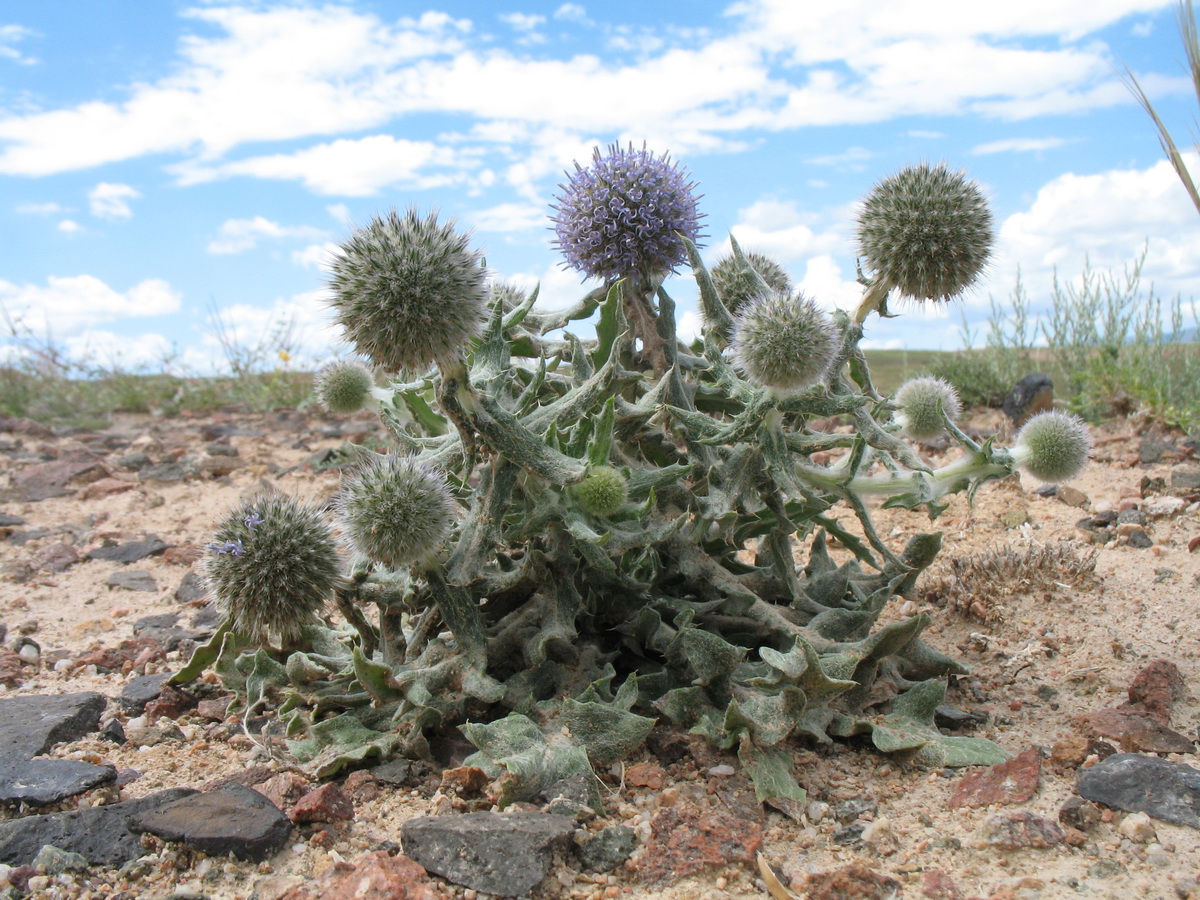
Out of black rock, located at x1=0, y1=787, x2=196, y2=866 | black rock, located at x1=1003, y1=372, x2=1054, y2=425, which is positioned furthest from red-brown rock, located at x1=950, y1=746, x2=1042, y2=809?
black rock, located at x1=1003, y1=372, x2=1054, y2=425

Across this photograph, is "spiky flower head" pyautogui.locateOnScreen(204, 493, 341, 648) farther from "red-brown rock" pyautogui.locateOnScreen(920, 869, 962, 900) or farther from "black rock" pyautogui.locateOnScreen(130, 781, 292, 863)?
"red-brown rock" pyautogui.locateOnScreen(920, 869, 962, 900)

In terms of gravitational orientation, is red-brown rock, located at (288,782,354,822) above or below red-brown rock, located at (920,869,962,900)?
above

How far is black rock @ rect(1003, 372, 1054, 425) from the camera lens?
862 cm

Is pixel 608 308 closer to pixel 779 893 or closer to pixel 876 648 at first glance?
pixel 876 648

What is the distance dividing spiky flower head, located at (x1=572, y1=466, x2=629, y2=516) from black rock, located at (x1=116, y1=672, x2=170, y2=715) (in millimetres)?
2332

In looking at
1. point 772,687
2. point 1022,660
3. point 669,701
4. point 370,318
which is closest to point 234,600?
point 370,318

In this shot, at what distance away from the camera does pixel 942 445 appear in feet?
25.8

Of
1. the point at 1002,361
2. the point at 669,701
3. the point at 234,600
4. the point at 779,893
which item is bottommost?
the point at 779,893

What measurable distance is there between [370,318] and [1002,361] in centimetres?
894

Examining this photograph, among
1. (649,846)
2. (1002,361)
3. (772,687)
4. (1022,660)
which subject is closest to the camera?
(649,846)

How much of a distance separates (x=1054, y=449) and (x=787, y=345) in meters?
1.78

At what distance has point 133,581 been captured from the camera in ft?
19.2

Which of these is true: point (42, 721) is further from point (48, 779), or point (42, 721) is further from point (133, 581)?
point (133, 581)

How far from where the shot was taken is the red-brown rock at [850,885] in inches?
97.0
